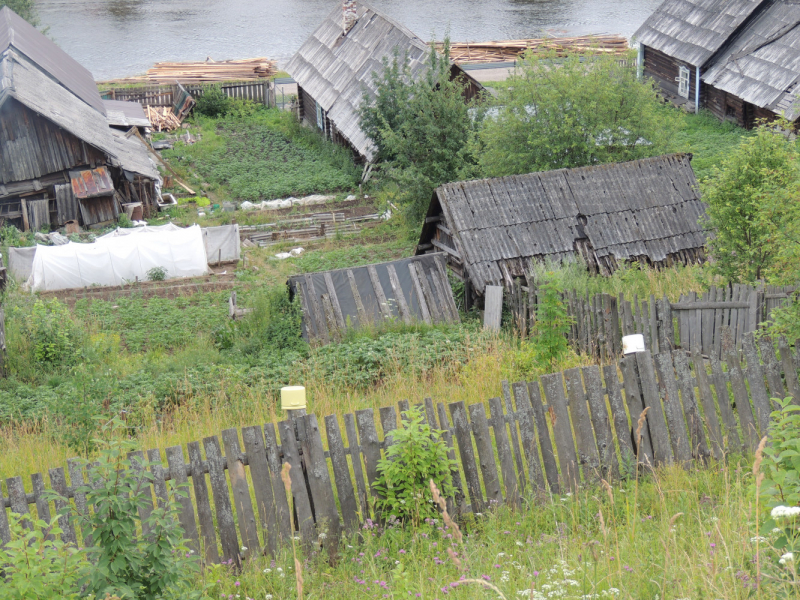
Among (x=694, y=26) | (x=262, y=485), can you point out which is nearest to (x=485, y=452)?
(x=262, y=485)

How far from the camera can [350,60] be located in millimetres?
29453

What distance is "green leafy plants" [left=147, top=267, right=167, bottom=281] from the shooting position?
62.9 feet

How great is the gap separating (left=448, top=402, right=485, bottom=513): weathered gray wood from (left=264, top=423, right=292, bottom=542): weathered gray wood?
124 cm

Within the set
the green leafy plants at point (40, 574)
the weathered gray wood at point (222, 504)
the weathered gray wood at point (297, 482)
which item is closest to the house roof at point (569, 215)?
the weathered gray wood at point (297, 482)

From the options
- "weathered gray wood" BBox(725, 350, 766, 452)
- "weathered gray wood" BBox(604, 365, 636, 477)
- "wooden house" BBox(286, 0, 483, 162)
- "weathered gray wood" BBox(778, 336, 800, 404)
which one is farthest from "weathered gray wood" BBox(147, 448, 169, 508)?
"wooden house" BBox(286, 0, 483, 162)

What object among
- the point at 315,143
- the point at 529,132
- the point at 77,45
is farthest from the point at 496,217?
the point at 77,45

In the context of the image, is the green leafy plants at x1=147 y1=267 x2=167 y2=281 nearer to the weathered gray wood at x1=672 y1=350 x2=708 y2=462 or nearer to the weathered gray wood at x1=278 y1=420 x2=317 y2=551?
the weathered gray wood at x1=278 y1=420 x2=317 y2=551

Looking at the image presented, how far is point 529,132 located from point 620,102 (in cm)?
201

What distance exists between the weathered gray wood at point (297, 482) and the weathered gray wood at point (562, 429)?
1.81 metres

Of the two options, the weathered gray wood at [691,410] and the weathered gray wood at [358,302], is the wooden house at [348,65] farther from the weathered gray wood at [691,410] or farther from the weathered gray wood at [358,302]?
the weathered gray wood at [691,410]

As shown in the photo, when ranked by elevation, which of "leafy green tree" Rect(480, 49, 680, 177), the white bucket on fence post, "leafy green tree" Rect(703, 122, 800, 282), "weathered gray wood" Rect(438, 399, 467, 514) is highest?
"leafy green tree" Rect(480, 49, 680, 177)

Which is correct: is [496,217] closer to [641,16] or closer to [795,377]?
Result: [795,377]

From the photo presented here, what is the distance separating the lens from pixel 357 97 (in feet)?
89.2

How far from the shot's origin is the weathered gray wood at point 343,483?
5500 millimetres
